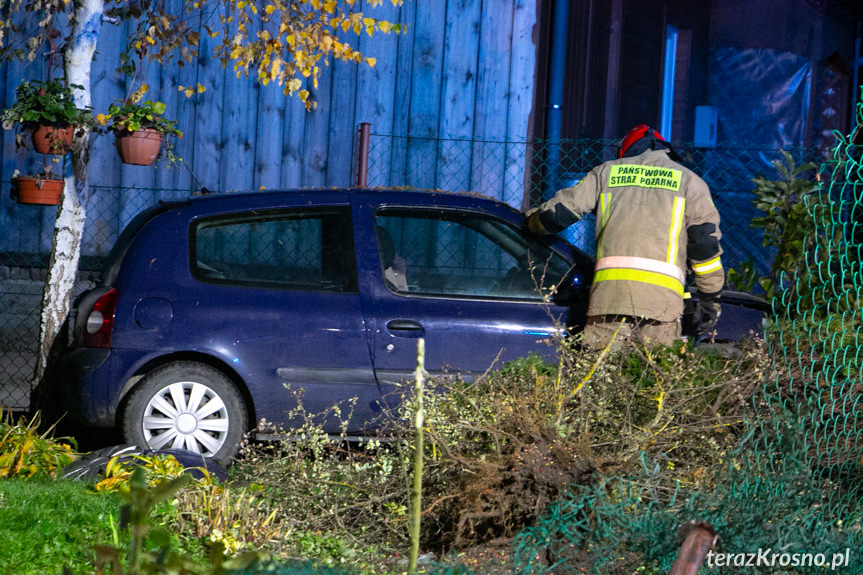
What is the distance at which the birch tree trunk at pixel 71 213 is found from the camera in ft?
19.5

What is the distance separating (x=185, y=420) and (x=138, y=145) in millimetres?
2114

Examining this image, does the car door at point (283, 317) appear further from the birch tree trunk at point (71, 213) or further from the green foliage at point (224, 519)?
the green foliage at point (224, 519)

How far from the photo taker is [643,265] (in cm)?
520

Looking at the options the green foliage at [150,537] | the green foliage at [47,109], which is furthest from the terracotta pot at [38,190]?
the green foliage at [150,537]

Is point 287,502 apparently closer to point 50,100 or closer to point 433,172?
point 50,100

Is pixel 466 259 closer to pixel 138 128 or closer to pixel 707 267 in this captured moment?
pixel 707 267

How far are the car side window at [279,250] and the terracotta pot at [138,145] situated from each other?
119 centimetres

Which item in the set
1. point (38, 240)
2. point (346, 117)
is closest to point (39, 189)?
point (38, 240)

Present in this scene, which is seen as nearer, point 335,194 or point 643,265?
point 643,265

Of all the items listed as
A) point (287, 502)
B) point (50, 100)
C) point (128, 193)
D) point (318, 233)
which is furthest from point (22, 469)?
point (128, 193)

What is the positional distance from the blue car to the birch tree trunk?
602 mm

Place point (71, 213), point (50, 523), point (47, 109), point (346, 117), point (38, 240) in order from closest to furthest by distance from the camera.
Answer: point (50, 523)
point (47, 109)
point (71, 213)
point (38, 240)
point (346, 117)

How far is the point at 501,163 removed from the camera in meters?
9.52

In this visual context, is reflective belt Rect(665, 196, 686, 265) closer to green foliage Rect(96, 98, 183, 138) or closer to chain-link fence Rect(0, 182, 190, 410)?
green foliage Rect(96, 98, 183, 138)
